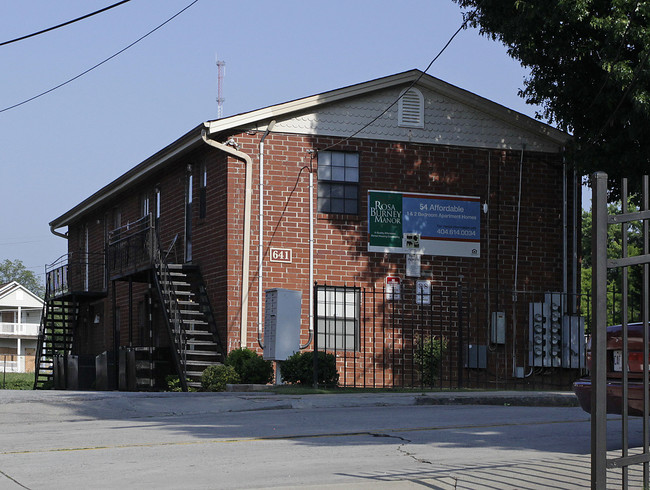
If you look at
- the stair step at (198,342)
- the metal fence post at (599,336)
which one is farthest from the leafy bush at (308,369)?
the metal fence post at (599,336)

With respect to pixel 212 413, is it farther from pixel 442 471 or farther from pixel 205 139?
pixel 205 139

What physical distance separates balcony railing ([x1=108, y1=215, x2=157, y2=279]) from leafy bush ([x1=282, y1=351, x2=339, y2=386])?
5.99m

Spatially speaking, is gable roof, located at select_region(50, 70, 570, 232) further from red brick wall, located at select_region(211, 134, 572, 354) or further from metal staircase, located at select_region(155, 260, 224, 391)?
metal staircase, located at select_region(155, 260, 224, 391)

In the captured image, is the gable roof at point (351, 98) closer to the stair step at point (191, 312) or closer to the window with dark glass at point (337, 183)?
the window with dark glass at point (337, 183)

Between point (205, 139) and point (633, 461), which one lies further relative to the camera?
point (205, 139)

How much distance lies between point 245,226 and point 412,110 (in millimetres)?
5163

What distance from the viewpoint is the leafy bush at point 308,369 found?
18.1 metres

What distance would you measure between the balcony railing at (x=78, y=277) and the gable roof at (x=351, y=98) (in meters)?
6.70

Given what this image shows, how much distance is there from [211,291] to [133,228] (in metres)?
7.26

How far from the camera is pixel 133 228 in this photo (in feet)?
96.3

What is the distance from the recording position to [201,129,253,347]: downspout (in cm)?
2164

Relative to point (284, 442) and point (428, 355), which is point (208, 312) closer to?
point (428, 355)

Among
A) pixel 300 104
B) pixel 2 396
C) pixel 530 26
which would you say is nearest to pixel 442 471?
pixel 2 396

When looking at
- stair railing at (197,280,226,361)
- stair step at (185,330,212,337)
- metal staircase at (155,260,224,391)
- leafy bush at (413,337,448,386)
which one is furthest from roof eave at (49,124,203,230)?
leafy bush at (413,337,448,386)
